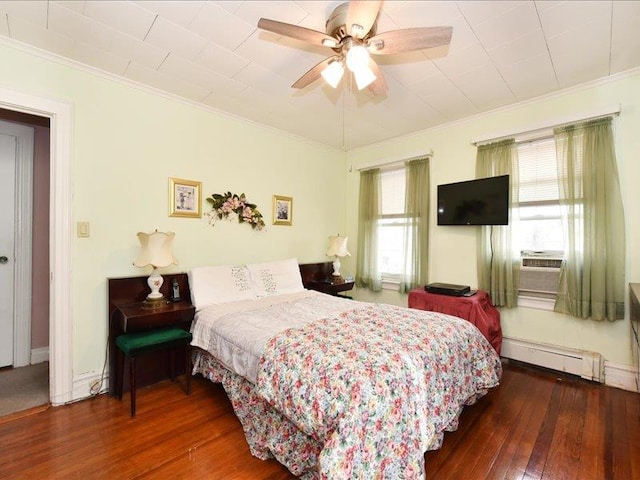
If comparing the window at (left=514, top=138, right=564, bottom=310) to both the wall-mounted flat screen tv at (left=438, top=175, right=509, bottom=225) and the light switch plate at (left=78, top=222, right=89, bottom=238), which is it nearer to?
the wall-mounted flat screen tv at (left=438, top=175, right=509, bottom=225)

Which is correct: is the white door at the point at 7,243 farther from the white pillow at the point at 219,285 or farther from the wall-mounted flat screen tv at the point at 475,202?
the wall-mounted flat screen tv at the point at 475,202

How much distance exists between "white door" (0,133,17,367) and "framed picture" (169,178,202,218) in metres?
1.52

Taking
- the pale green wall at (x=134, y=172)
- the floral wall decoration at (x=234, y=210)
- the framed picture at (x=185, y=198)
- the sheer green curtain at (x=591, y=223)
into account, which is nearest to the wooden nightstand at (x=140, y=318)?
the pale green wall at (x=134, y=172)

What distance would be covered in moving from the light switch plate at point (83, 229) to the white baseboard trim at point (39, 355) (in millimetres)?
1581

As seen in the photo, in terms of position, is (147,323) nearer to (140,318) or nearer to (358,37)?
(140,318)

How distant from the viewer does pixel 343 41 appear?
1750 millimetres

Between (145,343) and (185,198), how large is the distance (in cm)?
138

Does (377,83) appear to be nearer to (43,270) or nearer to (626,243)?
(626,243)

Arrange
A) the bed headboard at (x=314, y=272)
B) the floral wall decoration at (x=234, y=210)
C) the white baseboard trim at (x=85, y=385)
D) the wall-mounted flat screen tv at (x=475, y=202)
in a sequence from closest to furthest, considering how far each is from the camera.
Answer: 1. the white baseboard trim at (x=85, y=385)
2. the wall-mounted flat screen tv at (x=475, y=202)
3. the floral wall decoration at (x=234, y=210)
4. the bed headboard at (x=314, y=272)

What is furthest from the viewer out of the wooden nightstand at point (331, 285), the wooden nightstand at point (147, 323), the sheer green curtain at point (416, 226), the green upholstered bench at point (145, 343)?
the wooden nightstand at point (331, 285)

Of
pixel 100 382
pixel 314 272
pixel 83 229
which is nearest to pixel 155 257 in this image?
pixel 83 229

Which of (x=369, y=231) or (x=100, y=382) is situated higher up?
(x=369, y=231)

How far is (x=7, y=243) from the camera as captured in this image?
2.83 metres

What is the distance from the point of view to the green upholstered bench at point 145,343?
83.2 inches
